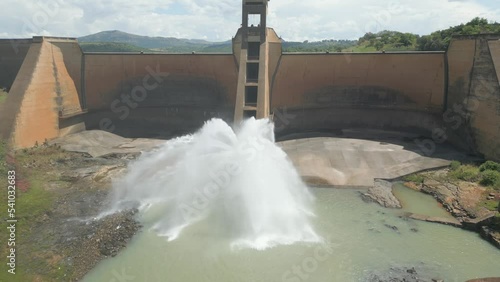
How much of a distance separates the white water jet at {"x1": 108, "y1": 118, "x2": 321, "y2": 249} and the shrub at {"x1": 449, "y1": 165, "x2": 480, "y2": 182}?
381 inches

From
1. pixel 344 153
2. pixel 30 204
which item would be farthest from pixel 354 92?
pixel 30 204

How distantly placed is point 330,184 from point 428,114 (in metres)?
12.5

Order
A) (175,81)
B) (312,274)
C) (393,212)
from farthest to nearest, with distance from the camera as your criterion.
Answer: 1. (175,81)
2. (393,212)
3. (312,274)

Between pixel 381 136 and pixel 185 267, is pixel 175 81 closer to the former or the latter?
pixel 381 136

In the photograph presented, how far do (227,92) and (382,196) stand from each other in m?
16.7

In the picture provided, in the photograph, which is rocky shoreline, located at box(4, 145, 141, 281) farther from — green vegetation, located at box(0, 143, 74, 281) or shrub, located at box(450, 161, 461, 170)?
shrub, located at box(450, 161, 461, 170)

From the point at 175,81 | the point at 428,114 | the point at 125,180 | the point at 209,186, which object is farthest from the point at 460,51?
the point at 125,180

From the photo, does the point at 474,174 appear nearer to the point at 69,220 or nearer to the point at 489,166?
Answer: the point at 489,166

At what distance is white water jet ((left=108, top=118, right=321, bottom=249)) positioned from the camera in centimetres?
1688

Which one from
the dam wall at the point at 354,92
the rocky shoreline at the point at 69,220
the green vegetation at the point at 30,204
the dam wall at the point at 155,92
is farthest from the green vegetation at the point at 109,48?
the rocky shoreline at the point at 69,220

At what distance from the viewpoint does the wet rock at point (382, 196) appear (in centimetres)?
→ 1992

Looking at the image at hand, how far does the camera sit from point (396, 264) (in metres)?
14.6

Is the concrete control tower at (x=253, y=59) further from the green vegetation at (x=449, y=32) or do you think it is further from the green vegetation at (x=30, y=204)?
the green vegetation at (x=449, y=32)

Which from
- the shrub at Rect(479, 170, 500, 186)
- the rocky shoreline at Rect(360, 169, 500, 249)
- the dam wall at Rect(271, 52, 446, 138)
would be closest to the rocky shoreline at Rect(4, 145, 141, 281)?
the rocky shoreline at Rect(360, 169, 500, 249)
